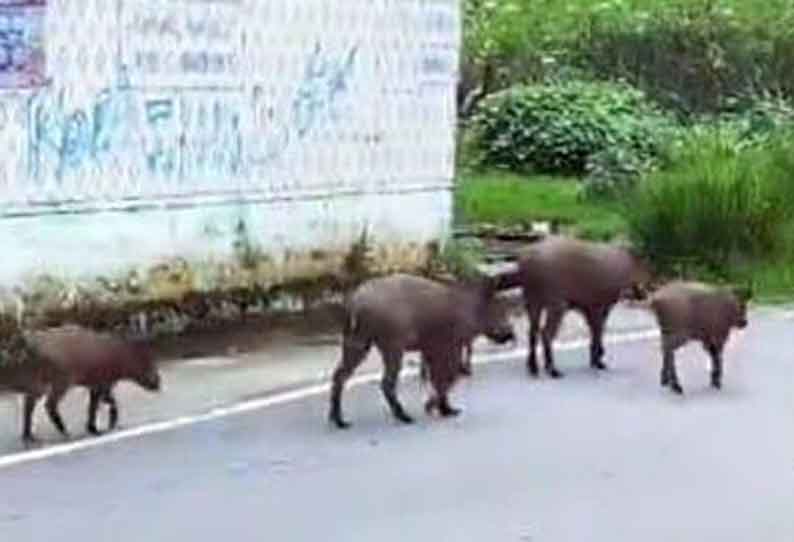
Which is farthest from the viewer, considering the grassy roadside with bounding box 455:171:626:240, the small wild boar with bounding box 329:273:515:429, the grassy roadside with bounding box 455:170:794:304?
the grassy roadside with bounding box 455:171:626:240

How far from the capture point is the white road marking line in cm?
1126

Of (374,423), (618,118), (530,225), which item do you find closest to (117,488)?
(374,423)

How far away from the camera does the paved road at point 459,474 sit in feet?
32.1

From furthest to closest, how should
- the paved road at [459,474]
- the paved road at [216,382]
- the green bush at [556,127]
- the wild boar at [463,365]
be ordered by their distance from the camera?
1. the green bush at [556,127]
2. the wild boar at [463,365]
3. the paved road at [216,382]
4. the paved road at [459,474]

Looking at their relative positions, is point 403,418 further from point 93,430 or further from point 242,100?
point 242,100

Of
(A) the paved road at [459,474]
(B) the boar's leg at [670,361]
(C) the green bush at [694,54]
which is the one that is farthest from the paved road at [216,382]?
(C) the green bush at [694,54]

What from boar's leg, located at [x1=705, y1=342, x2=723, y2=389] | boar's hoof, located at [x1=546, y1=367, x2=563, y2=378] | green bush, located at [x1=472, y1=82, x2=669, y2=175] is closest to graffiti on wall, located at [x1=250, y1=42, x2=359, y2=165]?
boar's hoof, located at [x1=546, y1=367, x2=563, y2=378]

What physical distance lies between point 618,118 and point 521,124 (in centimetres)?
111

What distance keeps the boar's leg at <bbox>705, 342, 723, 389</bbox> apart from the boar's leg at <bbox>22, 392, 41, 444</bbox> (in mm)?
3984

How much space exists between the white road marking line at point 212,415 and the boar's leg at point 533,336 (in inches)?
14.4

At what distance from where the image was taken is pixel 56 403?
11750 millimetres

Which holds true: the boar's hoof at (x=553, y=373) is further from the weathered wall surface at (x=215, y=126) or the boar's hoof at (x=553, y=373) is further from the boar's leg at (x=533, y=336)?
the weathered wall surface at (x=215, y=126)

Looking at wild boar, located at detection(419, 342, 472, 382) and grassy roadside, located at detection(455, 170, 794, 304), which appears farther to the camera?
grassy roadside, located at detection(455, 170, 794, 304)

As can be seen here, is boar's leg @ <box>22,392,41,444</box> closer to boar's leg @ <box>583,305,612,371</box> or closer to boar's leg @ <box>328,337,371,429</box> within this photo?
boar's leg @ <box>328,337,371,429</box>
